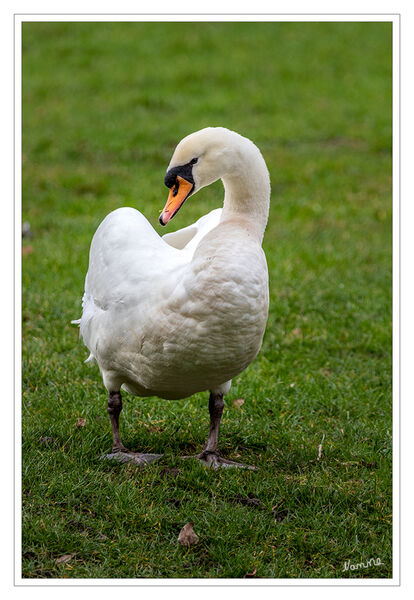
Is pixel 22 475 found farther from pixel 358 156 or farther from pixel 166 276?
pixel 358 156

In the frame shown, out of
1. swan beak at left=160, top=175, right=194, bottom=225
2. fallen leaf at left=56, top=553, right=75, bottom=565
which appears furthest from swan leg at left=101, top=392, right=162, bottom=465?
swan beak at left=160, top=175, right=194, bottom=225

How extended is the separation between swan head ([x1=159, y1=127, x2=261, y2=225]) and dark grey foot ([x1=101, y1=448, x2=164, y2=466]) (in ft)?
4.45

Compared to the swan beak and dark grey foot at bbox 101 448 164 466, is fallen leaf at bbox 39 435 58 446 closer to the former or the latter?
dark grey foot at bbox 101 448 164 466

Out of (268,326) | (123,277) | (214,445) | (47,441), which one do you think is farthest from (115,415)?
(268,326)

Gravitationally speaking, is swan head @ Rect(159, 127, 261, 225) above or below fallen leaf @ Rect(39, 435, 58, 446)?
above

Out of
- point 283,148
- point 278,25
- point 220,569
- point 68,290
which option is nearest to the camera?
point 220,569

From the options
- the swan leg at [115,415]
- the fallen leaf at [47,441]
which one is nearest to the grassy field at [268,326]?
the fallen leaf at [47,441]

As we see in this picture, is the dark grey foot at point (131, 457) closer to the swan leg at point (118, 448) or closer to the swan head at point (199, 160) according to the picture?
the swan leg at point (118, 448)

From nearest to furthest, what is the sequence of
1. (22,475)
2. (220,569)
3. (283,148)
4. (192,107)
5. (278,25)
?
(220,569)
(22,475)
(283,148)
(192,107)
(278,25)

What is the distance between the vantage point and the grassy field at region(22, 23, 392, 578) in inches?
144

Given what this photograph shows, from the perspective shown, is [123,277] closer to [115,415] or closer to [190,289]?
[190,289]
